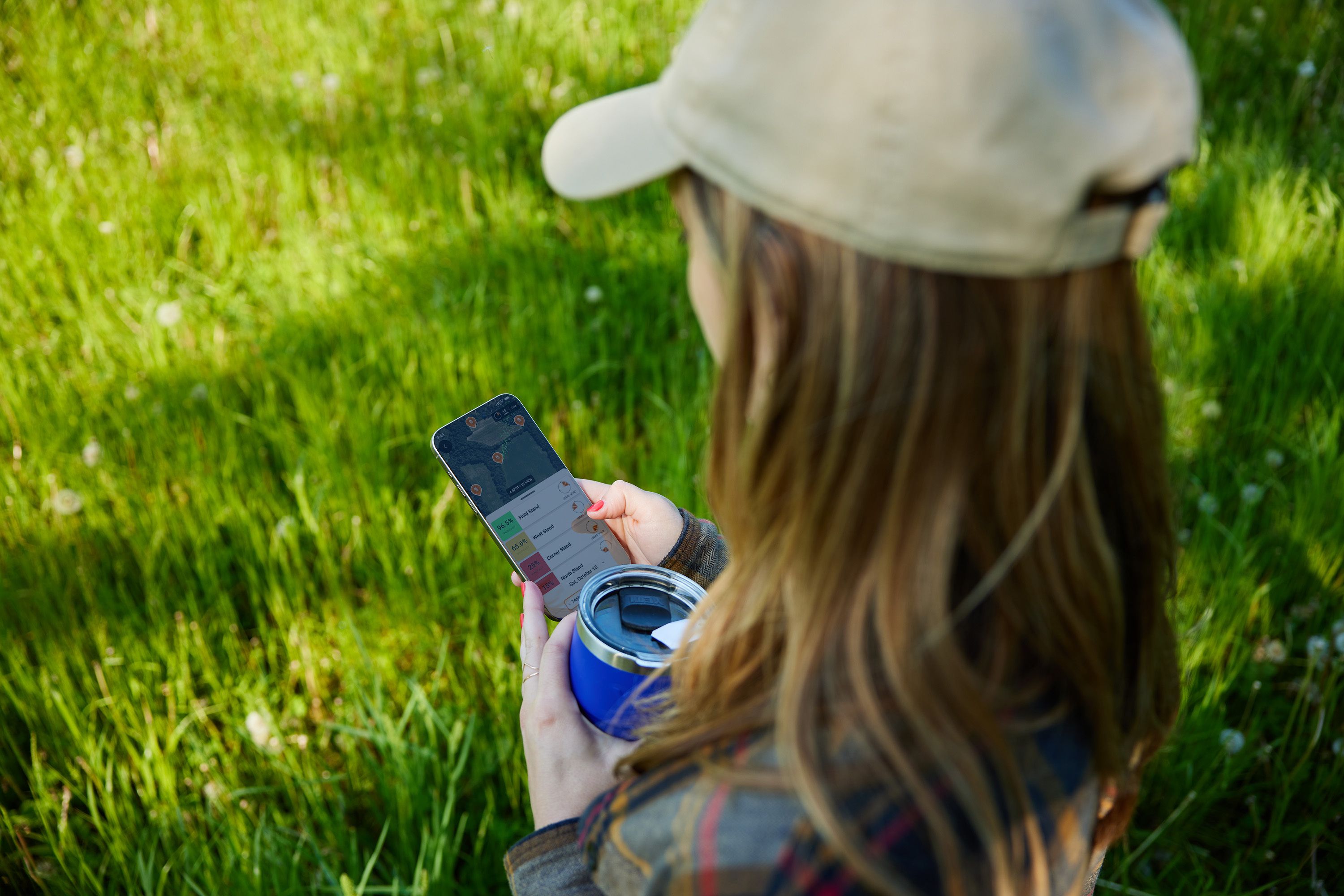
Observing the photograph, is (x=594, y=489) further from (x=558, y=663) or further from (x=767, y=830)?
(x=767, y=830)

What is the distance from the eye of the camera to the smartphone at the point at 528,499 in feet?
4.37

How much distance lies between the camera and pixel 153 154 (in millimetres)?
2652

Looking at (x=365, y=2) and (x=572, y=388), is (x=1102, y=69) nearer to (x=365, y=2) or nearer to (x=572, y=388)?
(x=572, y=388)

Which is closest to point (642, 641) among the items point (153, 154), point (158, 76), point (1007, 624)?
point (1007, 624)

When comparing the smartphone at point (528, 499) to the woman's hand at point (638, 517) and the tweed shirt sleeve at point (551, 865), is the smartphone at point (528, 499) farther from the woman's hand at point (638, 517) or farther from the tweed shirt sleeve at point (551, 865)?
the tweed shirt sleeve at point (551, 865)

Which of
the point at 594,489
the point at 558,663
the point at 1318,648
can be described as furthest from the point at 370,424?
the point at 1318,648

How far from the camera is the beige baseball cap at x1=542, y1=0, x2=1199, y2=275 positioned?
0.57m

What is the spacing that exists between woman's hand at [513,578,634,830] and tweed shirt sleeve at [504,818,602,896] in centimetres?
3

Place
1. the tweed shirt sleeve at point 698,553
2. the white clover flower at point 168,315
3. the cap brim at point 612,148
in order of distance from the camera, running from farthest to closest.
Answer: the white clover flower at point 168,315 → the tweed shirt sleeve at point 698,553 → the cap brim at point 612,148

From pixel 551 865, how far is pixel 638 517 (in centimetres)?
60

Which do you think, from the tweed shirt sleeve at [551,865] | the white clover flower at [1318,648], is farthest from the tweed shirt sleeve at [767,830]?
the white clover flower at [1318,648]

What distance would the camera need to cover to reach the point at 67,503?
182cm

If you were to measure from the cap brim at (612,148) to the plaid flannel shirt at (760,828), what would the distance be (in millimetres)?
455

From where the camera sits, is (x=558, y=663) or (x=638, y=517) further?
(x=638, y=517)
